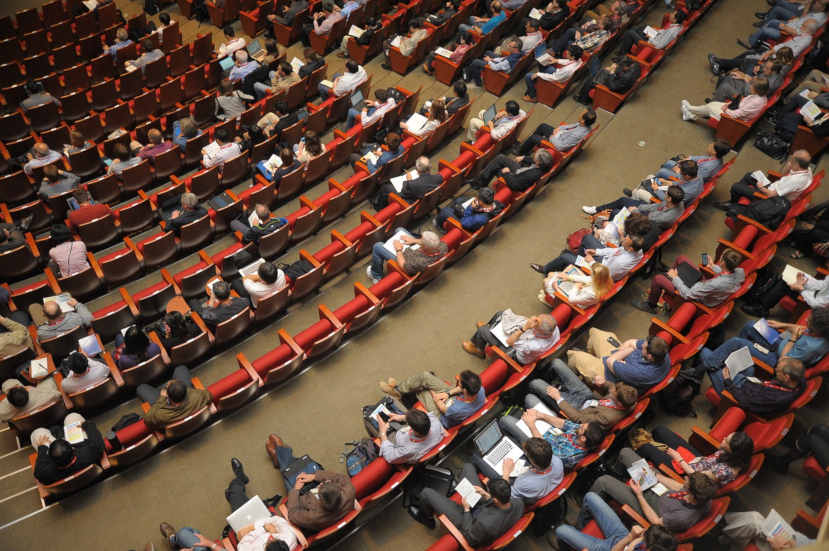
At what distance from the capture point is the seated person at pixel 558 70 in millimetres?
6441

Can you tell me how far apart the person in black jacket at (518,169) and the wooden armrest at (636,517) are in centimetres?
270

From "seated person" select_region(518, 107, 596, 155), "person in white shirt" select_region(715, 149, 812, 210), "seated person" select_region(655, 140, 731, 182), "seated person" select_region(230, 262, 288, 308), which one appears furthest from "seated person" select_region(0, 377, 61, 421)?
"person in white shirt" select_region(715, 149, 812, 210)

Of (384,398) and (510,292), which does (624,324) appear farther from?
(384,398)

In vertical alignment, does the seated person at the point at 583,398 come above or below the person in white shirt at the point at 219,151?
below

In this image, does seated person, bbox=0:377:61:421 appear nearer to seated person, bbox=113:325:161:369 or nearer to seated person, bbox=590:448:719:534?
seated person, bbox=113:325:161:369

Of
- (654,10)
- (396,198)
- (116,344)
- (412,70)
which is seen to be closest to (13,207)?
(116,344)

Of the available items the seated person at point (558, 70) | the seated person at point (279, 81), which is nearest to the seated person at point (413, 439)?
the seated person at point (279, 81)

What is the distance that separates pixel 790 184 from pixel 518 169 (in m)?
2.16

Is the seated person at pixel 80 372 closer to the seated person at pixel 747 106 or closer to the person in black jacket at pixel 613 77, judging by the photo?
the person in black jacket at pixel 613 77

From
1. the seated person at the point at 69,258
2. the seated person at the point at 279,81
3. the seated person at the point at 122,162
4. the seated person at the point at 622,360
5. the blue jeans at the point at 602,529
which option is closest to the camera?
the blue jeans at the point at 602,529

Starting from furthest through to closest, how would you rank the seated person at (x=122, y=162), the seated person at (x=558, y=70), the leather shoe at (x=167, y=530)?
1. the seated person at (x=558, y=70)
2. the seated person at (x=122, y=162)
3. the leather shoe at (x=167, y=530)

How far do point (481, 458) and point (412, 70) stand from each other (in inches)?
190

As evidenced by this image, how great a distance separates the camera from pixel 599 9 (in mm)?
8094

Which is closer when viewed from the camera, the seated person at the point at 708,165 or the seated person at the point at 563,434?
the seated person at the point at 563,434
